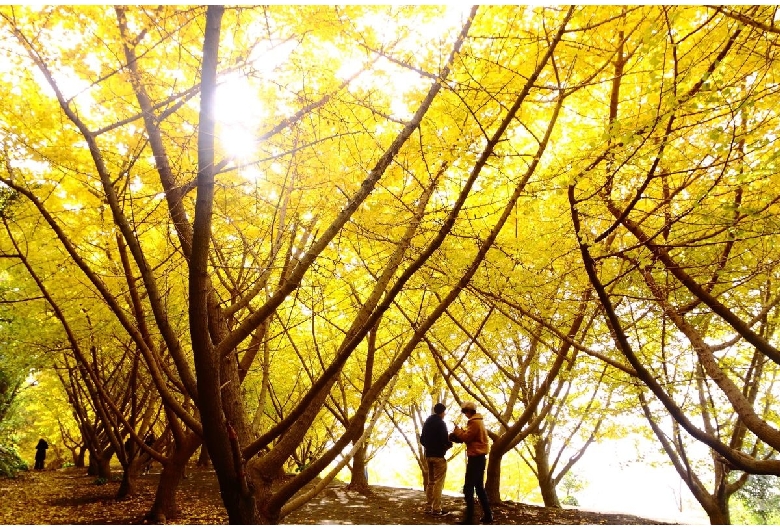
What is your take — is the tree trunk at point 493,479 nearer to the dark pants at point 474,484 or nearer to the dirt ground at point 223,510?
the dirt ground at point 223,510

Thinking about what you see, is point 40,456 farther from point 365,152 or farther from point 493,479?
point 365,152

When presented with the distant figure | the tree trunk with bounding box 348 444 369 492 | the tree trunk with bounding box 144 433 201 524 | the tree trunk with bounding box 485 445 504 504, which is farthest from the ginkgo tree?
the distant figure

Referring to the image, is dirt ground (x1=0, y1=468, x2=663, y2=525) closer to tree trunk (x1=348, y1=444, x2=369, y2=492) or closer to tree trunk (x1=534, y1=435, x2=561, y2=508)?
tree trunk (x1=348, y1=444, x2=369, y2=492)

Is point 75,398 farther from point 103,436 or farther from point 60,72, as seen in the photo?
point 60,72

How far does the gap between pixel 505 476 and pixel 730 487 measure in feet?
62.9

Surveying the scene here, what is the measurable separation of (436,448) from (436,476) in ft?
2.03

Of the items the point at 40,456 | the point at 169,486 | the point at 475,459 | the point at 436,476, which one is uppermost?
the point at 475,459

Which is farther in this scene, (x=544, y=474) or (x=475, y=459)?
(x=544, y=474)

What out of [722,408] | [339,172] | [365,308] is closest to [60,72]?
[339,172]

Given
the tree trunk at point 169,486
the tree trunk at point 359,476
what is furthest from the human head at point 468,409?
the tree trunk at point 359,476

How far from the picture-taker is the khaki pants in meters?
7.12

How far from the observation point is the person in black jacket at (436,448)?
705cm

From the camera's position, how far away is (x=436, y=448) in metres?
7.03

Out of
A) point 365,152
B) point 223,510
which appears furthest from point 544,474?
point 365,152
